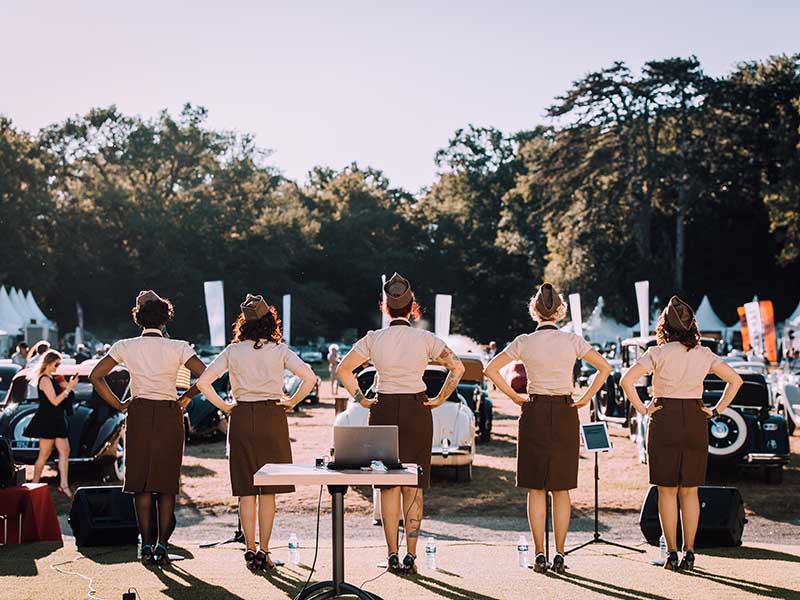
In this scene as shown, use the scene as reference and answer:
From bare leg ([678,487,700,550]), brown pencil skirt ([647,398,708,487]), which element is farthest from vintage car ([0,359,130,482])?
bare leg ([678,487,700,550])

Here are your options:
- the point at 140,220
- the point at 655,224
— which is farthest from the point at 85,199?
the point at 655,224

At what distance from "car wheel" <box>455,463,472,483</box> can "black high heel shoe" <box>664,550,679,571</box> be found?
630cm

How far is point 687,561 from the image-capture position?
7.93 metres

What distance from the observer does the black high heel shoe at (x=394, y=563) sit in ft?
25.2

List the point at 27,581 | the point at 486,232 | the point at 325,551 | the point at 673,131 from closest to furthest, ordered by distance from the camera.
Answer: the point at 27,581 < the point at 325,551 < the point at 673,131 < the point at 486,232

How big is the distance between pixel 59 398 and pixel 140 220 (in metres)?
56.4

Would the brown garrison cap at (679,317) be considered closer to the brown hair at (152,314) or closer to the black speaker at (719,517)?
the black speaker at (719,517)

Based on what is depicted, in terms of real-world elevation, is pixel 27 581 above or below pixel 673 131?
below

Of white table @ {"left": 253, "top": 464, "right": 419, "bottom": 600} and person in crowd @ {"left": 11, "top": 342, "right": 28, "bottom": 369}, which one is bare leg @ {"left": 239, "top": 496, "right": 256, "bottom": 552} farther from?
person in crowd @ {"left": 11, "top": 342, "right": 28, "bottom": 369}

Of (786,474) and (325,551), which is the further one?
(786,474)

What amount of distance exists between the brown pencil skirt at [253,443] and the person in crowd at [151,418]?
340mm

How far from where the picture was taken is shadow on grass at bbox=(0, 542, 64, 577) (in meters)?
7.90

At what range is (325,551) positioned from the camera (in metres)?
9.02

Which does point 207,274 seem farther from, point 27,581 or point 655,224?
point 27,581
